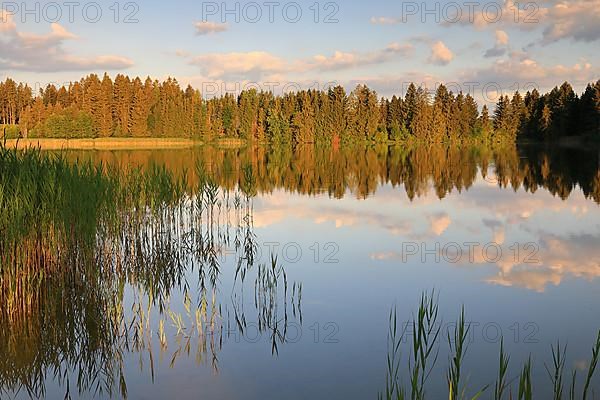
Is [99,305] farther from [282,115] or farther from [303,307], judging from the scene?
[282,115]

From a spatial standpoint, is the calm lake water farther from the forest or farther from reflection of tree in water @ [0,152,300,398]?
the forest

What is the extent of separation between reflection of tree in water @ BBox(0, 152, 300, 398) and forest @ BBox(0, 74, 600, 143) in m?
88.6

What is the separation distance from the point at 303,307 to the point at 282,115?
98352mm

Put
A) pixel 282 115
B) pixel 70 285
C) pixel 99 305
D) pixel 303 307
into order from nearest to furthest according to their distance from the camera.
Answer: pixel 99 305, pixel 70 285, pixel 303 307, pixel 282 115

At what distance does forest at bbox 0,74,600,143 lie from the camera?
9694cm

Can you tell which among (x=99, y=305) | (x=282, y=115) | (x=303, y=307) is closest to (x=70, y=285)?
(x=99, y=305)

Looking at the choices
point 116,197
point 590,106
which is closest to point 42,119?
point 590,106

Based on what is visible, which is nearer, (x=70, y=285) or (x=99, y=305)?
(x=99, y=305)

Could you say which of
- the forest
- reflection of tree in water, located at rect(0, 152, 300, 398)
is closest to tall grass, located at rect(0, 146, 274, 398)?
reflection of tree in water, located at rect(0, 152, 300, 398)

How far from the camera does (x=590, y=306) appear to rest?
8.85 m

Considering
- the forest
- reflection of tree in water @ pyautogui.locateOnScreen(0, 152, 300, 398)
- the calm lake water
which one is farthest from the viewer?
the forest

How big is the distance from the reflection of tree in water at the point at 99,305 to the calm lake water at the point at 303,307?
0.03 metres

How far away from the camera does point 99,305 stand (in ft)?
26.0

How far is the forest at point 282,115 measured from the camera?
96938mm
